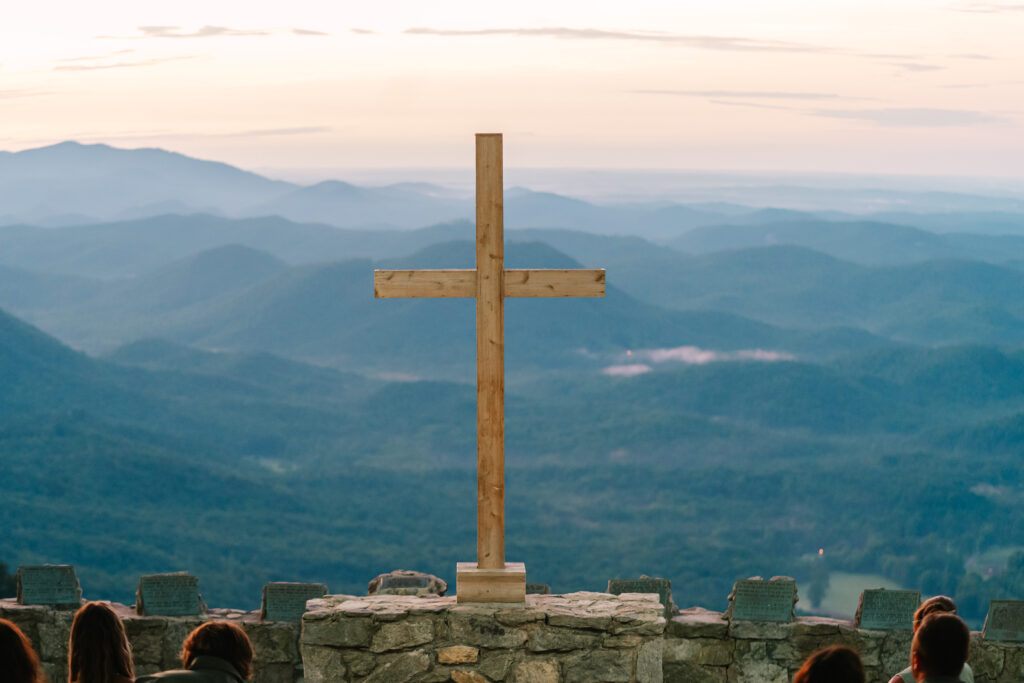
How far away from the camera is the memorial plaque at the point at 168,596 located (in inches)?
385

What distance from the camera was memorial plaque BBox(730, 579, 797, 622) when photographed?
938 cm

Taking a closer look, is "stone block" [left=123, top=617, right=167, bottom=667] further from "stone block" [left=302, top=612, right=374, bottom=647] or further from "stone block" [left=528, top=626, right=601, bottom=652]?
"stone block" [left=528, top=626, right=601, bottom=652]

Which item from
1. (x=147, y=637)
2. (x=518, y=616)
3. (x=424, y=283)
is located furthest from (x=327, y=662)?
(x=147, y=637)

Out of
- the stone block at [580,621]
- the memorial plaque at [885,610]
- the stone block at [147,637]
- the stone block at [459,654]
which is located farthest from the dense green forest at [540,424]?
the stone block at [580,621]

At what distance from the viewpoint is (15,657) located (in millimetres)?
4340

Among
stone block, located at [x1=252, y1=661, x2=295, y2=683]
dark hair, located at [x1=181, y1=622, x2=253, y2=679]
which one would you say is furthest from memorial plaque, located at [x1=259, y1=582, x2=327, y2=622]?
dark hair, located at [x1=181, y1=622, x2=253, y2=679]

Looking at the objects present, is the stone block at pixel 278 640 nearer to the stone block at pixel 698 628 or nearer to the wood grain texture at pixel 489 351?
the stone block at pixel 698 628

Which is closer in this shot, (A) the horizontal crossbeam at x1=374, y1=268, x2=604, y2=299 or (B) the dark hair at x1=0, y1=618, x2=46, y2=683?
(B) the dark hair at x1=0, y1=618, x2=46, y2=683

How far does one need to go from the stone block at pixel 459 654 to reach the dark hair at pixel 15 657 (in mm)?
2752

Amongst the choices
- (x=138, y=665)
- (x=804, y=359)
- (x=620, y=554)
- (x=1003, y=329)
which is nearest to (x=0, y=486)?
(x=620, y=554)

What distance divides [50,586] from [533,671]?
200 inches

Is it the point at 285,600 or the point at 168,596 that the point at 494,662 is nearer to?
the point at 285,600

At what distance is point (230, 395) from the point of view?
104 metres

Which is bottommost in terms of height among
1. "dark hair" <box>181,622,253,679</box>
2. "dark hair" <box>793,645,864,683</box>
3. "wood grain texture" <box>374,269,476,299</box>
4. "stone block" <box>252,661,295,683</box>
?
"stone block" <box>252,661,295,683</box>
